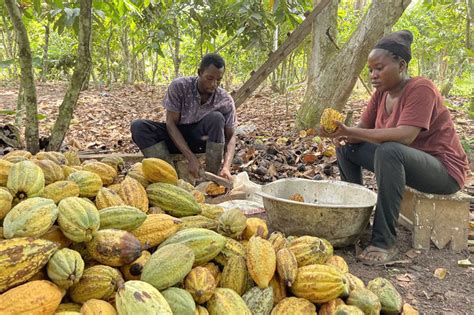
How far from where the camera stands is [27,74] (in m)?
3.16

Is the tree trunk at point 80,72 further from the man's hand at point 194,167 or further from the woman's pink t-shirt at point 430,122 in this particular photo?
the woman's pink t-shirt at point 430,122

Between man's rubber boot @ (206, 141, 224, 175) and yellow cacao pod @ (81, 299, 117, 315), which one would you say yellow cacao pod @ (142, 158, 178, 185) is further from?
man's rubber boot @ (206, 141, 224, 175)

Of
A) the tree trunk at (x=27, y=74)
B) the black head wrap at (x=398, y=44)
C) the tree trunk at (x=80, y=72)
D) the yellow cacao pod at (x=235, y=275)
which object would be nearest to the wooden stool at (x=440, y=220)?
the black head wrap at (x=398, y=44)

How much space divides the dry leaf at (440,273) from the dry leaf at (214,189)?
1.68 meters

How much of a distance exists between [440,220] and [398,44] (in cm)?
120

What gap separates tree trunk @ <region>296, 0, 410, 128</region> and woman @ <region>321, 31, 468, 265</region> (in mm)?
2356

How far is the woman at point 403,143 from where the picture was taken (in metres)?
2.62

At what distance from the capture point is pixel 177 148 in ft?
12.9

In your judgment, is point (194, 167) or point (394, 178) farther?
point (194, 167)

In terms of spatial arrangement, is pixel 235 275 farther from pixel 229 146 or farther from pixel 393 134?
pixel 229 146

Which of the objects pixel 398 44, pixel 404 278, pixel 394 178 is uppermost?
pixel 398 44

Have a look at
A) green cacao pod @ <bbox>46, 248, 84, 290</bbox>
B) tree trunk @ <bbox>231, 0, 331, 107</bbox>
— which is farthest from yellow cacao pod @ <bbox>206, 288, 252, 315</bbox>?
tree trunk @ <bbox>231, 0, 331, 107</bbox>

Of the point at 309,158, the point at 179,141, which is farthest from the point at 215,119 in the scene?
the point at 309,158

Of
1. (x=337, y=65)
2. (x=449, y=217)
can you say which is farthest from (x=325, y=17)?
(x=449, y=217)
